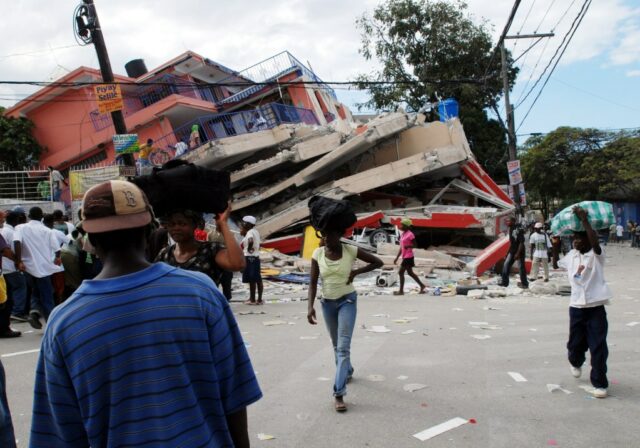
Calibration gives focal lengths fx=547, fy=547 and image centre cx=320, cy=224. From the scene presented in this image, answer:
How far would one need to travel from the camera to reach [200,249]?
3.22 meters

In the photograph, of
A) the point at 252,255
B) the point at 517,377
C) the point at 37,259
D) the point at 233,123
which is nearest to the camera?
the point at 517,377

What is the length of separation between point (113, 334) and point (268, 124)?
21204mm

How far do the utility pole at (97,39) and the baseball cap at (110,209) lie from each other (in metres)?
12.5

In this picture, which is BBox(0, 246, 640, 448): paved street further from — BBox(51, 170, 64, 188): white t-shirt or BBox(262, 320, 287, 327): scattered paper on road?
BBox(51, 170, 64, 188): white t-shirt

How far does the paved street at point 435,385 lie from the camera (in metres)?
3.91

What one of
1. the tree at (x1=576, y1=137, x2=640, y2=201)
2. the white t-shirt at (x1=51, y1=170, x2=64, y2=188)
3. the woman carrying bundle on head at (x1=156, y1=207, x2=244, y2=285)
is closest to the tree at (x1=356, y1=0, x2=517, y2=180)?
the tree at (x1=576, y1=137, x2=640, y2=201)

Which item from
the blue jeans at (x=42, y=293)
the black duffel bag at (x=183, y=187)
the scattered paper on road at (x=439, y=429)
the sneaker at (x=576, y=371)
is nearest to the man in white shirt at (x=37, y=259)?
the blue jeans at (x=42, y=293)

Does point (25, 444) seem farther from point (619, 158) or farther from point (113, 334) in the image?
point (619, 158)

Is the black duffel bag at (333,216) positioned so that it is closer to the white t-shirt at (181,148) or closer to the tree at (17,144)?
the white t-shirt at (181,148)

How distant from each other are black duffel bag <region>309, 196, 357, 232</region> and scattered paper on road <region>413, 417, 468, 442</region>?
5.87 ft

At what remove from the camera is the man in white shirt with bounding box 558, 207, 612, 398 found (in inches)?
183

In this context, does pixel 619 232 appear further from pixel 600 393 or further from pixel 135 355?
pixel 135 355

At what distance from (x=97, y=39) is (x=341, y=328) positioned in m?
11.4

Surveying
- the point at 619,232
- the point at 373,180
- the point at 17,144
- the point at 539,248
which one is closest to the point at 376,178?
the point at 373,180
